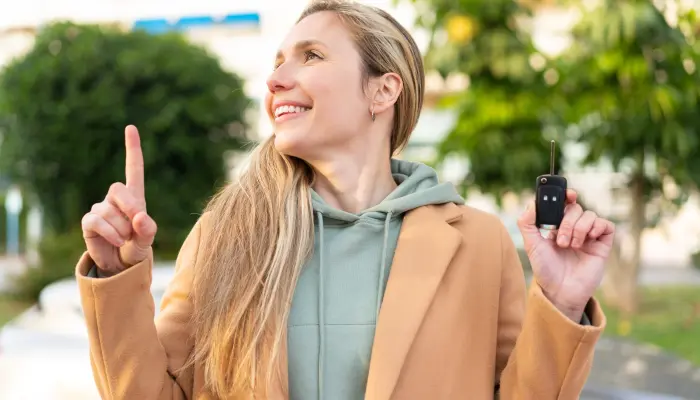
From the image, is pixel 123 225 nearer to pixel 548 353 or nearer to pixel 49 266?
pixel 548 353

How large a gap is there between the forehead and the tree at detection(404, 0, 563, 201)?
5233 millimetres

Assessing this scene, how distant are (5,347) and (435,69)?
4.33m

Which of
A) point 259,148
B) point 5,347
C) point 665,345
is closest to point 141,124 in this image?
point 665,345

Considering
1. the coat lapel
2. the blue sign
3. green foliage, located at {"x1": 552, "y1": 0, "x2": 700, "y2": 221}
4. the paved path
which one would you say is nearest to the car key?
the coat lapel

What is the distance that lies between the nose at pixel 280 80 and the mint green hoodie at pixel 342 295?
0.75ft

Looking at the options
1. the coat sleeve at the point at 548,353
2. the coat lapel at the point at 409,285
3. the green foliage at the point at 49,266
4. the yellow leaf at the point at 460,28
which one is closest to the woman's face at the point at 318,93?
the coat lapel at the point at 409,285

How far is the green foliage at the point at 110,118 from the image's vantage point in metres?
10.2

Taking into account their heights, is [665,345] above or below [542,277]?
below

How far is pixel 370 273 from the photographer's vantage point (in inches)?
66.4

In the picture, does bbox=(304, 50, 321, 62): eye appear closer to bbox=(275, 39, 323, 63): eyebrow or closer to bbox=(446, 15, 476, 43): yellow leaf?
bbox=(275, 39, 323, 63): eyebrow

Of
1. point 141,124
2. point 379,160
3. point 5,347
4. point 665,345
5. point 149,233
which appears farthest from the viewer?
point 141,124

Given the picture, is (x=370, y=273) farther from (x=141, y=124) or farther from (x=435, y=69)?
(x=141, y=124)

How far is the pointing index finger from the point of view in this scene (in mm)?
1468

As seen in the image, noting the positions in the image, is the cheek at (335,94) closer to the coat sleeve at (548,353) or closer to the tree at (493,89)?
the coat sleeve at (548,353)
